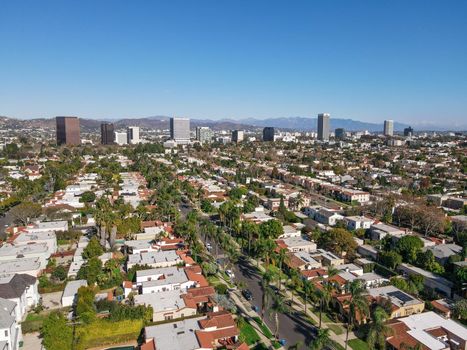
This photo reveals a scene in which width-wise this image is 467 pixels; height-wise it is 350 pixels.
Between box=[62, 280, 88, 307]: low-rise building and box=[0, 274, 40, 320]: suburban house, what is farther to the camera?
box=[62, 280, 88, 307]: low-rise building

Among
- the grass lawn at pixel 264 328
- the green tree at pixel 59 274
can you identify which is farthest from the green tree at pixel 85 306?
the grass lawn at pixel 264 328

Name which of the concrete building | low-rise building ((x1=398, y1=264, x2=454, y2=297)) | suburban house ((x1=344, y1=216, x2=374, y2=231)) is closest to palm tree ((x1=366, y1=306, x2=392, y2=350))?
low-rise building ((x1=398, y1=264, x2=454, y2=297))

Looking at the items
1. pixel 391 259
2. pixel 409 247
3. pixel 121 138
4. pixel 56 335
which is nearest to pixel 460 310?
pixel 391 259

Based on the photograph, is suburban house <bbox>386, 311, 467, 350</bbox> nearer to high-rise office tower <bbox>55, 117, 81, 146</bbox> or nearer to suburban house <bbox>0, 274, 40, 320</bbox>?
suburban house <bbox>0, 274, 40, 320</bbox>

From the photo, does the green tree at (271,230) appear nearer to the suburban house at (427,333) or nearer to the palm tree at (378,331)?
the suburban house at (427,333)

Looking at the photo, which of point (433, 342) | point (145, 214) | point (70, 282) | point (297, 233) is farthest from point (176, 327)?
point (145, 214)

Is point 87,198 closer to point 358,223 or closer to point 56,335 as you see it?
point 56,335
